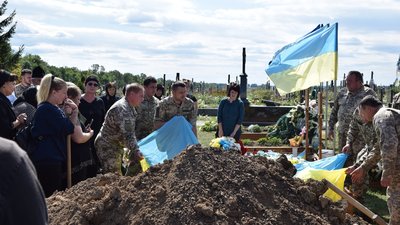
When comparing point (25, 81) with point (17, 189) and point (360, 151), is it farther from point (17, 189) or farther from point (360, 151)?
point (17, 189)

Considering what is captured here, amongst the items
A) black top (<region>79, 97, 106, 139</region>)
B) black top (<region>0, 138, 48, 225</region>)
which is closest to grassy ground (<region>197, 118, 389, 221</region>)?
black top (<region>79, 97, 106, 139</region>)

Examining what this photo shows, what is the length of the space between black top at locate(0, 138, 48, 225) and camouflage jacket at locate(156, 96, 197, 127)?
5671 mm

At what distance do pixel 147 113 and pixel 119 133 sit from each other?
153 centimetres

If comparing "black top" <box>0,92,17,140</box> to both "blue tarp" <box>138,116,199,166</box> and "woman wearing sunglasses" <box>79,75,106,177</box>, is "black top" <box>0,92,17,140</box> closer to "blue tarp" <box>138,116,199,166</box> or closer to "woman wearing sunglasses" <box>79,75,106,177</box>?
"woman wearing sunglasses" <box>79,75,106,177</box>

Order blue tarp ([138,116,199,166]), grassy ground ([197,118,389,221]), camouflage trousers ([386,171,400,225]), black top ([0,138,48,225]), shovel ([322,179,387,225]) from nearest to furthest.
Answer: black top ([0,138,48,225]), shovel ([322,179,387,225]), camouflage trousers ([386,171,400,225]), blue tarp ([138,116,199,166]), grassy ground ([197,118,389,221])

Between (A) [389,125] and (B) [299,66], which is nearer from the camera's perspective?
(A) [389,125]

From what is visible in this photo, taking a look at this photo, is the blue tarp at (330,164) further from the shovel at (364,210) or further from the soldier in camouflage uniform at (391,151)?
the shovel at (364,210)

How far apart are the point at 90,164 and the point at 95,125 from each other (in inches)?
52.6

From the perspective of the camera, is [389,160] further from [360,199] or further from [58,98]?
[58,98]

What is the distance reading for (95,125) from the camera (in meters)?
7.30

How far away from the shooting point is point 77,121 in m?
5.64

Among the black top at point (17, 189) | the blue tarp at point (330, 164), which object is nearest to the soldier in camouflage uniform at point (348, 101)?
the blue tarp at point (330, 164)

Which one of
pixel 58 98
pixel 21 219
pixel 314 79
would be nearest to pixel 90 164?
pixel 58 98

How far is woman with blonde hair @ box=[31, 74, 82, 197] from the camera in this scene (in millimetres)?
5066
